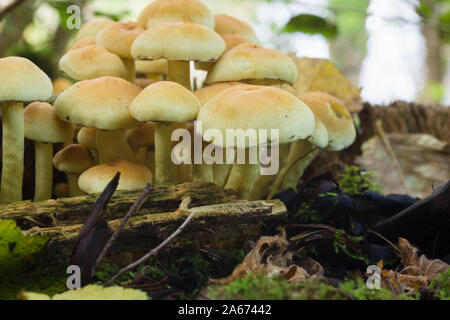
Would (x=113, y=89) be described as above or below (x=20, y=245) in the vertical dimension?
above

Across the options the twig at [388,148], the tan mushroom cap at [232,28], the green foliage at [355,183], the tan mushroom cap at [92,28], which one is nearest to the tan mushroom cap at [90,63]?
the tan mushroom cap at [92,28]

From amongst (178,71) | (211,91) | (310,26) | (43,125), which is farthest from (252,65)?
(310,26)

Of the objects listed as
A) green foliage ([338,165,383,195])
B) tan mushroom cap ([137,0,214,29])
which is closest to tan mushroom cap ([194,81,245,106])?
tan mushroom cap ([137,0,214,29])

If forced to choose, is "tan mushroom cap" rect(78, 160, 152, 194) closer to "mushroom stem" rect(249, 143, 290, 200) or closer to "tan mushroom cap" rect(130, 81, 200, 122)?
"tan mushroom cap" rect(130, 81, 200, 122)

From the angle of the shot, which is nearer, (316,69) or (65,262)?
(65,262)

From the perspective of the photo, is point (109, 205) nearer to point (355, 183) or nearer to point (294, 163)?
point (294, 163)
